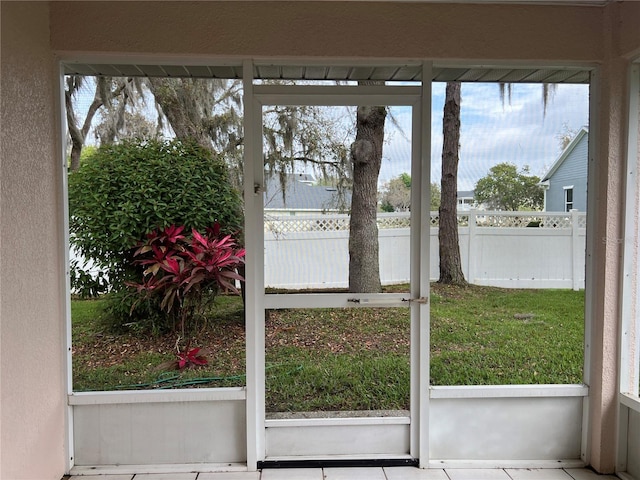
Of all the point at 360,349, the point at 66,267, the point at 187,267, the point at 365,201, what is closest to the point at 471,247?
the point at 365,201

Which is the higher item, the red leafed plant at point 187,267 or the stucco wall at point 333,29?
the stucco wall at point 333,29

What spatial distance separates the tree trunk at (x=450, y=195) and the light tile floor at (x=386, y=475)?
40.8 inches

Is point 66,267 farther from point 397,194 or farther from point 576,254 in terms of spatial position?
point 576,254

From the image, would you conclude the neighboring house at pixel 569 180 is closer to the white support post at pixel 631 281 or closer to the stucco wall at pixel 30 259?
the white support post at pixel 631 281

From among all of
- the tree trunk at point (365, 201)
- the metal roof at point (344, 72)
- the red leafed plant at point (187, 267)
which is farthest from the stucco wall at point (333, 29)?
the red leafed plant at point (187, 267)

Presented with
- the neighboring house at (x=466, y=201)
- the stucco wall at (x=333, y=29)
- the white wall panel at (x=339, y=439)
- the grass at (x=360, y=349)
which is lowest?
the white wall panel at (x=339, y=439)

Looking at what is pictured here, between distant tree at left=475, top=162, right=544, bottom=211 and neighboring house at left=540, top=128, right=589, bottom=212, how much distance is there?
58mm

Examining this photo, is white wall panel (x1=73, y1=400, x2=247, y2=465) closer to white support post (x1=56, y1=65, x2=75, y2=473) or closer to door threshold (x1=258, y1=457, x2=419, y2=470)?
white support post (x1=56, y1=65, x2=75, y2=473)

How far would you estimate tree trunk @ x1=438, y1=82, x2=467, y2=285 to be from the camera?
2.44m

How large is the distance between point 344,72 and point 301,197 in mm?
726

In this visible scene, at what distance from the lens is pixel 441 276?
2465mm

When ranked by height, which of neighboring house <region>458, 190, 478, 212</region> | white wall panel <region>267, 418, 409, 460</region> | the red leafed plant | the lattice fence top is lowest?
white wall panel <region>267, 418, 409, 460</region>

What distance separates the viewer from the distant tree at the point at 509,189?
2.50 metres

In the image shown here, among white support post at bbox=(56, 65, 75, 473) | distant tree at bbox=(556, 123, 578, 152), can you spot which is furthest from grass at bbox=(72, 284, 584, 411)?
distant tree at bbox=(556, 123, 578, 152)
